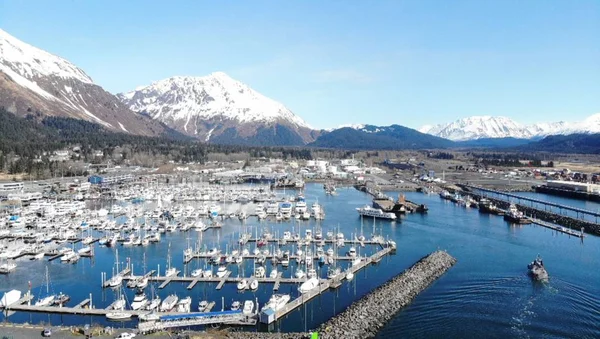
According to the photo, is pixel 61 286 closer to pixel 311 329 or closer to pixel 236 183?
pixel 311 329

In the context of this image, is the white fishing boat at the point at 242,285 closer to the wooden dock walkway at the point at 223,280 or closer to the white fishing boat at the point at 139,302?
the wooden dock walkway at the point at 223,280

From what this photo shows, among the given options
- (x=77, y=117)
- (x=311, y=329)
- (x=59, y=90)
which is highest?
(x=59, y=90)

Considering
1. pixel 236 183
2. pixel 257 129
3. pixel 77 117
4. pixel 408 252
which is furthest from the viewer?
pixel 257 129

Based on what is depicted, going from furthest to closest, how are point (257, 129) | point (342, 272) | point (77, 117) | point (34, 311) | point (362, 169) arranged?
point (257, 129) < point (77, 117) < point (362, 169) < point (342, 272) < point (34, 311)

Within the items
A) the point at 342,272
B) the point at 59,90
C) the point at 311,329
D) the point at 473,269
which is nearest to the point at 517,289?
the point at 473,269

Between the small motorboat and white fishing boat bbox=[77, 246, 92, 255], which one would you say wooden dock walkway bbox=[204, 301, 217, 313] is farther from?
the small motorboat

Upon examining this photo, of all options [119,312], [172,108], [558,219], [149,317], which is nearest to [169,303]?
[149,317]
